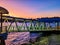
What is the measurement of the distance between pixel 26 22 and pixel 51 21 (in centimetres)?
979

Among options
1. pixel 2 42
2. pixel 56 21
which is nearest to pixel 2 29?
pixel 2 42

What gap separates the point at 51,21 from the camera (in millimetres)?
49656

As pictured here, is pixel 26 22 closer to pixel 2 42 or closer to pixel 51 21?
pixel 51 21

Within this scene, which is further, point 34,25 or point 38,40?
point 34,25

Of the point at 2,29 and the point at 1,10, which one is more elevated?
the point at 1,10

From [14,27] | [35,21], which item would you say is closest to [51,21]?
[35,21]

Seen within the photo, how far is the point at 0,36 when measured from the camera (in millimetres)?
15977

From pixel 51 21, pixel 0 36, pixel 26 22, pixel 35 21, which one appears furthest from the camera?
pixel 51 21

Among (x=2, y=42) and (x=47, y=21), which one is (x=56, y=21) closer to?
(x=47, y=21)

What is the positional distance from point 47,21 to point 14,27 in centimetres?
1673

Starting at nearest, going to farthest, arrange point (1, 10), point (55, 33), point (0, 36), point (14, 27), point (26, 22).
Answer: point (0, 36) → point (1, 10) → point (55, 33) → point (14, 27) → point (26, 22)

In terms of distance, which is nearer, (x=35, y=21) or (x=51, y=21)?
(x=35, y=21)

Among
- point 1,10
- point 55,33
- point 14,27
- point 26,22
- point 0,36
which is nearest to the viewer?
point 0,36

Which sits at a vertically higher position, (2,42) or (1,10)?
(1,10)
